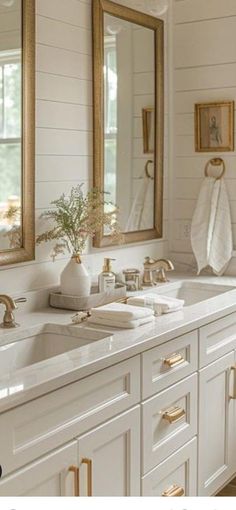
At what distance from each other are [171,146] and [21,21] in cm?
130

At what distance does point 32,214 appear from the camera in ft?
9.31

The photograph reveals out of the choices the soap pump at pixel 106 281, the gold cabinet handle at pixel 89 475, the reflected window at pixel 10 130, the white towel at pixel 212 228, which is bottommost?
the gold cabinet handle at pixel 89 475

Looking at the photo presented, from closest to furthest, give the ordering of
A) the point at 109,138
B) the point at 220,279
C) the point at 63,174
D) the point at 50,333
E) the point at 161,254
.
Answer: the point at 50,333 < the point at 63,174 < the point at 109,138 < the point at 220,279 < the point at 161,254

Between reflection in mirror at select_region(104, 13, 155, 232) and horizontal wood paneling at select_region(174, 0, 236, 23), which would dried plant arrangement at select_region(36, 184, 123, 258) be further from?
horizontal wood paneling at select_region(174, 0, 236, 23)

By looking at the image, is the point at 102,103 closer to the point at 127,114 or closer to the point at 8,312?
the point at 127,114

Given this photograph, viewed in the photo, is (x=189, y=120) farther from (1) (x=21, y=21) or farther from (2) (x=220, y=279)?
(1) (x=21, y=21)

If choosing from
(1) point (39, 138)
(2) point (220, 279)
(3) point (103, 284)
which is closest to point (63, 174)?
(1) point (39, 138)

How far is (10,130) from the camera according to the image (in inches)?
106

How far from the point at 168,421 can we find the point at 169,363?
0.20 metres

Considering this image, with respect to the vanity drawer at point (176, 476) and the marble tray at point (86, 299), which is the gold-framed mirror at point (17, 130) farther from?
the vanity drawer at point (176, 476)

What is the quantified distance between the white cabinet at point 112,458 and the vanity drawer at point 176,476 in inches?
3.9

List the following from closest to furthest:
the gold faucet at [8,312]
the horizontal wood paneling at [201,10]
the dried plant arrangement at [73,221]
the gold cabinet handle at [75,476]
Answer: the gold cabinet handle at [75,476]
the gold faucet at [8,312]
the dried plant arrangement at [73,221]
the horizontal wood paneling at [201,10]

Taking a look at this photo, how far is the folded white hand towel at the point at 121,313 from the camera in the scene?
2.53 m

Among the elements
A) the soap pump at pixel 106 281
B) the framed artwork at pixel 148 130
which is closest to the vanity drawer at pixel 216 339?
the soap pump at pixel 106 281
